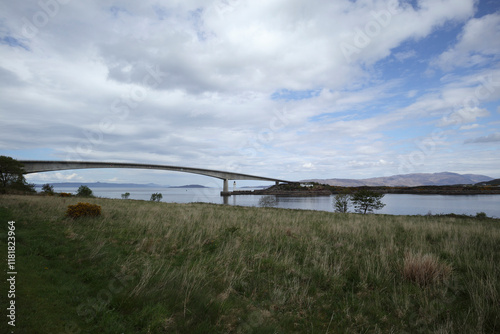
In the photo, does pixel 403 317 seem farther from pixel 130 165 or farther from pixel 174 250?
pixel 130 165

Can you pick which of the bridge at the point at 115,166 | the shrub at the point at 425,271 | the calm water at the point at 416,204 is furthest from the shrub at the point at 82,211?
the bridge at the point at 115,166

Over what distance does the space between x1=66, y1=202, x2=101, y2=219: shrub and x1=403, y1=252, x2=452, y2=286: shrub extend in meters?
12.8

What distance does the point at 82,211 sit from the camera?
38.0 feet

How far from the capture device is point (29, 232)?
7.92 metres

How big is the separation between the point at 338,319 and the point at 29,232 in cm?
942

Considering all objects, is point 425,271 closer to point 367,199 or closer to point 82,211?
point 82,211

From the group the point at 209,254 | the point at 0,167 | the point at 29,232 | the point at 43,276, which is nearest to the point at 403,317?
the point at 209,254

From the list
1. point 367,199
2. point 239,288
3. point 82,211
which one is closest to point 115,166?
point 367,199

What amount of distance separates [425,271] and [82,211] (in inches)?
526

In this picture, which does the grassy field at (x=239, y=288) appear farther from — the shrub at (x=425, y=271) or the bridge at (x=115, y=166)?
the bridge at (x=115, y=166)

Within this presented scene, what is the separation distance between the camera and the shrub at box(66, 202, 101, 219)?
36.9 ft

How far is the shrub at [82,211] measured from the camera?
36.9ft

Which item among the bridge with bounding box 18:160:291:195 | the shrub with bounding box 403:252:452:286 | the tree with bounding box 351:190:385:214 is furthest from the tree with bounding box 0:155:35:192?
the tree with bounding box 351:190:385:214

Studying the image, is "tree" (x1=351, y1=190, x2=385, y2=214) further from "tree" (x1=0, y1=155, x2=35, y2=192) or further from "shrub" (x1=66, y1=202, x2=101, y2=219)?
"tree" (x1=0, y1=155, x2=35, y2=192)
